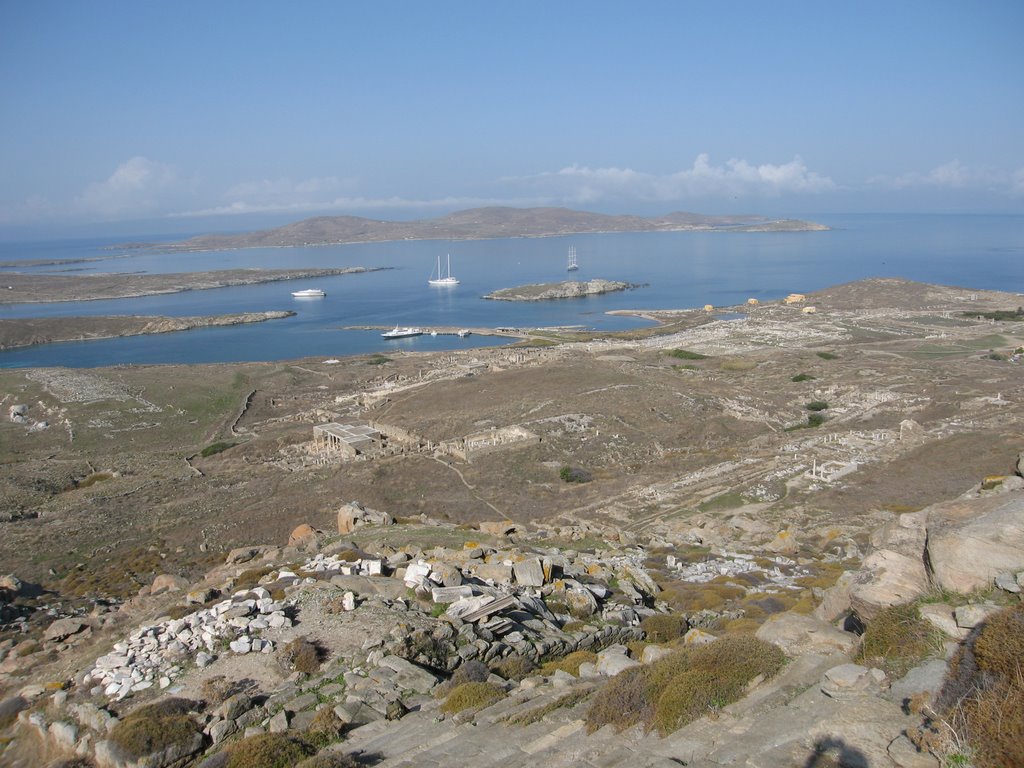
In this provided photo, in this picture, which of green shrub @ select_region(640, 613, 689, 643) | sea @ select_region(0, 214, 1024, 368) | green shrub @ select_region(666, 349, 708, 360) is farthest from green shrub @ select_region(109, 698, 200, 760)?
sea @ select_region(0, 214, 1024, 368)

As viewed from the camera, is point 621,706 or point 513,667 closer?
point 621,706

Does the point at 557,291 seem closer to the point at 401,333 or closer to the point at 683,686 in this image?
the point at 401,333

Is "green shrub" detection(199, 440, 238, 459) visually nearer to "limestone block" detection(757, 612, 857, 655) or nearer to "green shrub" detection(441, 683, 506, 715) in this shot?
"green shrub" detection(441, 683, 506, 715)

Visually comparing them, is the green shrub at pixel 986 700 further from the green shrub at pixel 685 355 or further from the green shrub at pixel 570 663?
the green shrub at pixel 685 355

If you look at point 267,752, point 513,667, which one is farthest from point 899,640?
point 267,752

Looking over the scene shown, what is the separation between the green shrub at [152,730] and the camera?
332 inches

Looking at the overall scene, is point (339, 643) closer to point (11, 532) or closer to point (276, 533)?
point (276, 533)

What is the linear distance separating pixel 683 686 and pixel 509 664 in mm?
3708

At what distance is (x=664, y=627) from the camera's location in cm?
1216

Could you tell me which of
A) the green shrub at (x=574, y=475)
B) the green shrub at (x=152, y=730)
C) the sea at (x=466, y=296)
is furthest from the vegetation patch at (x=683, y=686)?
the sea at (x=466, y=296)

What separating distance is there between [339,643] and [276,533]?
A: 13828 millimetres

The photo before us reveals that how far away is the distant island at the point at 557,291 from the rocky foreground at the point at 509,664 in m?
104

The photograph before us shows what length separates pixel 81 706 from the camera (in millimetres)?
9570

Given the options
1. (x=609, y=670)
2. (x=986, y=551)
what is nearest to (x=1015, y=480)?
(x=986, y=551)
